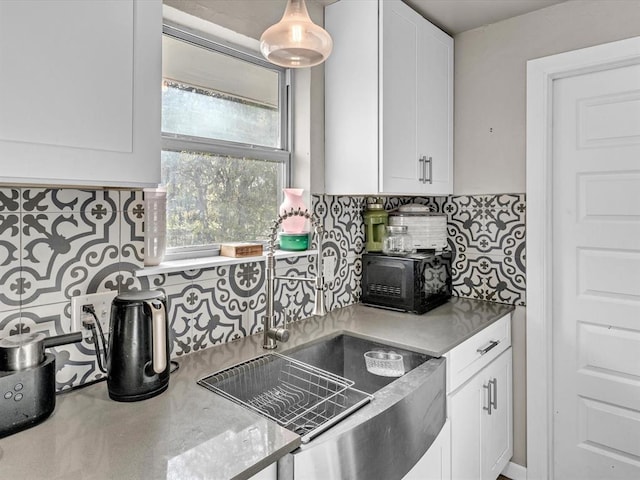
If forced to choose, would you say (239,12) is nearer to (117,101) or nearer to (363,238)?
(117,101)

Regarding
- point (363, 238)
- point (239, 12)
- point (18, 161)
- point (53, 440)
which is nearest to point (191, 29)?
point (239, 12)

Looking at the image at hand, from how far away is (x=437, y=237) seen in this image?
2215mm

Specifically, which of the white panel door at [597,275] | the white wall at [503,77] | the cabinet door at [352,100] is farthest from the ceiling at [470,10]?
the white panel door at [597,275]

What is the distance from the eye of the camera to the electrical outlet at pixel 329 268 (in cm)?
199

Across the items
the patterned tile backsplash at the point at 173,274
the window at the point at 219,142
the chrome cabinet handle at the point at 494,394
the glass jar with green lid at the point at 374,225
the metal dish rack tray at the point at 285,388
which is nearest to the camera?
the patterned tile backsplash at the point at 173,274

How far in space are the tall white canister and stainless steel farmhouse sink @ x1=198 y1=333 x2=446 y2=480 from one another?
443mm

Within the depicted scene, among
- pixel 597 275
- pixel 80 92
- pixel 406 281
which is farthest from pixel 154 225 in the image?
pixel 597 275

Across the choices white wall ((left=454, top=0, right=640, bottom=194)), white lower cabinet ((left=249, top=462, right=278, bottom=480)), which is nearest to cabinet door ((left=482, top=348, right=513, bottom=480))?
white wall ((left=454, top=0, right=640, bottom=194))

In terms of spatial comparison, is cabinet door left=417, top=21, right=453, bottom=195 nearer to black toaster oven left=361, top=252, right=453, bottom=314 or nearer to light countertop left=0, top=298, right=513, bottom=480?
black toaster oven left=361, top=252, right=453, bottom=314

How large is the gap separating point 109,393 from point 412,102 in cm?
169

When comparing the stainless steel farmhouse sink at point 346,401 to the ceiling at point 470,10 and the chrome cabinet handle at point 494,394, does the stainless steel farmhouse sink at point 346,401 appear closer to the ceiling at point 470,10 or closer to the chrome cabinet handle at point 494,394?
the chrome cabinet handle at point 494,394

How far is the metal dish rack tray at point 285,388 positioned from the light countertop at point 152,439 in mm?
72

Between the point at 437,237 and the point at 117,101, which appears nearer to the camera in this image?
the point at 117,101

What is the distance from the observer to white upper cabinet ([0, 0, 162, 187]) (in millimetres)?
792
